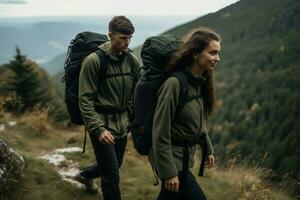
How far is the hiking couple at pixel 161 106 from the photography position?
3.20 meters

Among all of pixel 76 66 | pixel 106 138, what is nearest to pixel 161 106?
pixel 106 138

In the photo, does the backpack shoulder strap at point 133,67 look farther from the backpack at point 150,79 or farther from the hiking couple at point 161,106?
the backpack at point 150,79

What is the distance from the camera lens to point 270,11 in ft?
613

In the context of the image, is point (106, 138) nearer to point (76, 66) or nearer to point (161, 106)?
point (76, 66)

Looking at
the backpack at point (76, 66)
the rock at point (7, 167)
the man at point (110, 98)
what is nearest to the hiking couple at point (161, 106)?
the man at point (110, 98)

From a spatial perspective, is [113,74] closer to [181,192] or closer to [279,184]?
[181,192]

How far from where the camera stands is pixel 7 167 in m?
5.13

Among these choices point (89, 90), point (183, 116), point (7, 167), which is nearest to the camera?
point (183, 116)

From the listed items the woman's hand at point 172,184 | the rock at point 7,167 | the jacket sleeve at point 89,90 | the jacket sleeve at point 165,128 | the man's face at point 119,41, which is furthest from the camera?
the rock at point 7,167

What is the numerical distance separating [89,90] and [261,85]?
124290 mm

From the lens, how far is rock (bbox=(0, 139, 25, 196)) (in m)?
4.95

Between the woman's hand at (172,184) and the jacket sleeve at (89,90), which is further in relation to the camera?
the jacket sleeve at (89,90)

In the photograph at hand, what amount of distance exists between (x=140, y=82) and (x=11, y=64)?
14424 millimetres

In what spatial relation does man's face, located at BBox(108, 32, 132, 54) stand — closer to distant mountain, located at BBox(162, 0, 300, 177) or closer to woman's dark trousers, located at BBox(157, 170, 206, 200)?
woman's dark trousers, located at BBox(157, 170, 206, 200)
